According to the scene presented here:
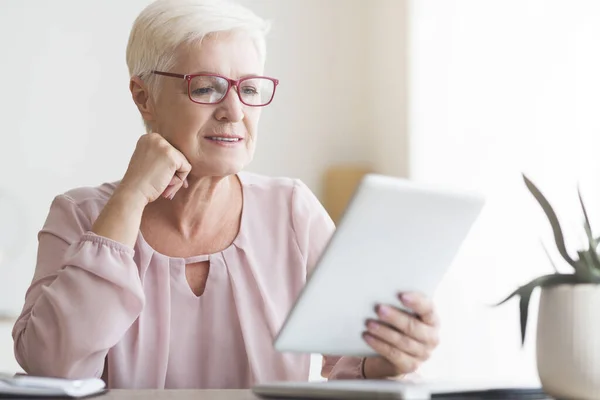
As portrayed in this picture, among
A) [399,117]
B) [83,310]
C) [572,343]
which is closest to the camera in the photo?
[572,343]

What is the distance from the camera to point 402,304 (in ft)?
4.25

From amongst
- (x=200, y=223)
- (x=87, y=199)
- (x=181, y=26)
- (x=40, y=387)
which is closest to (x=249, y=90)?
(x=181, y=26)

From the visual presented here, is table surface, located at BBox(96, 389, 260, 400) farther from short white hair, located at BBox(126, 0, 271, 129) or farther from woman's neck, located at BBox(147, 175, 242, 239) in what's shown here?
short white hair, located at BBox(126, 0, 271, 129)

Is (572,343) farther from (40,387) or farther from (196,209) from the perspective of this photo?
(196,209)

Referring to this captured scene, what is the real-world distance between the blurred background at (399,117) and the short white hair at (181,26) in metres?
1.43

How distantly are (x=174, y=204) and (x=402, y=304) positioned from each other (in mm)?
726

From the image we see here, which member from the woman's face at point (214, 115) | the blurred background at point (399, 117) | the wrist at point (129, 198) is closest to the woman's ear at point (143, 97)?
the woman's face at point (214, 115)

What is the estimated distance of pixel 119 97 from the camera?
3.79 m

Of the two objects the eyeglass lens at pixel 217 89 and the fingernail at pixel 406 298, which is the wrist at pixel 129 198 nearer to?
the eyeglass lens at pixel 217 89

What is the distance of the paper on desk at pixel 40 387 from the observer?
115cm

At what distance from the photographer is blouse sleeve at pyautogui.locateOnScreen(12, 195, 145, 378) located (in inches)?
56.4

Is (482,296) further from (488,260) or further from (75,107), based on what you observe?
(75,107)

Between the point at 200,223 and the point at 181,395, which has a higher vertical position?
the point at 200,223

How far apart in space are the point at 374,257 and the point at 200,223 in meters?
0.75
